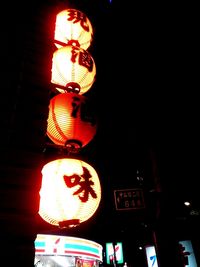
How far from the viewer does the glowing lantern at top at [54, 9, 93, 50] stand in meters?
5.52

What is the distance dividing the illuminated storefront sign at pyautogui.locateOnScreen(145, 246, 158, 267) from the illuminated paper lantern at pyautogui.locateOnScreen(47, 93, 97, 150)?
1359cm

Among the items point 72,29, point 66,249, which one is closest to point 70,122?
point 72,29

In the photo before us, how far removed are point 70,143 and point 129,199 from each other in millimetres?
4802

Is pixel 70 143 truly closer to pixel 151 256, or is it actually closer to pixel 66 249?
pixel 66 249

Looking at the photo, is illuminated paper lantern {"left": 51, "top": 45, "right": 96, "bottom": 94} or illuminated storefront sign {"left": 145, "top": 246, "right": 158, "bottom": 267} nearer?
illuminated paper lantern {"left": 51, "top": 45, "right": 96, "bottom": 94}

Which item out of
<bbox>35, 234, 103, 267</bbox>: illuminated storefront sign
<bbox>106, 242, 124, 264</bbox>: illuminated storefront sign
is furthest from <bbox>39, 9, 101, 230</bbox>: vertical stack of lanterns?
<bbox>106, 242, 124, 264</bbox>: illuminated storefront sign

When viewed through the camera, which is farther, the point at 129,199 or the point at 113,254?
the point at 113,254

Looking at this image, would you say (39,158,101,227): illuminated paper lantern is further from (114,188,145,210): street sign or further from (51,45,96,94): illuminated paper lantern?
(114,188,145,210): street sign

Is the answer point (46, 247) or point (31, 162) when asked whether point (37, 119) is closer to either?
point (31, 162)

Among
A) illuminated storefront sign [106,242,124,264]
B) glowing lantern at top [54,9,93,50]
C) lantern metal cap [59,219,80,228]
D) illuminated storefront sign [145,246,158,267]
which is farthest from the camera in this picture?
illuminated storefront sign [106,242,124,264]

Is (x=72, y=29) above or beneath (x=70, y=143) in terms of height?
above

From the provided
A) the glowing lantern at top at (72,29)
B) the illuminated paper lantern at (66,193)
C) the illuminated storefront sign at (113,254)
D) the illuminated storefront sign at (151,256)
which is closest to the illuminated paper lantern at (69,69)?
the glowing lantern at top at (72,29)

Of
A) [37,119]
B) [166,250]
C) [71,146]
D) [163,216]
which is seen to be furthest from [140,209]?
[37,119]

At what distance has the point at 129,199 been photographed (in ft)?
27.8
